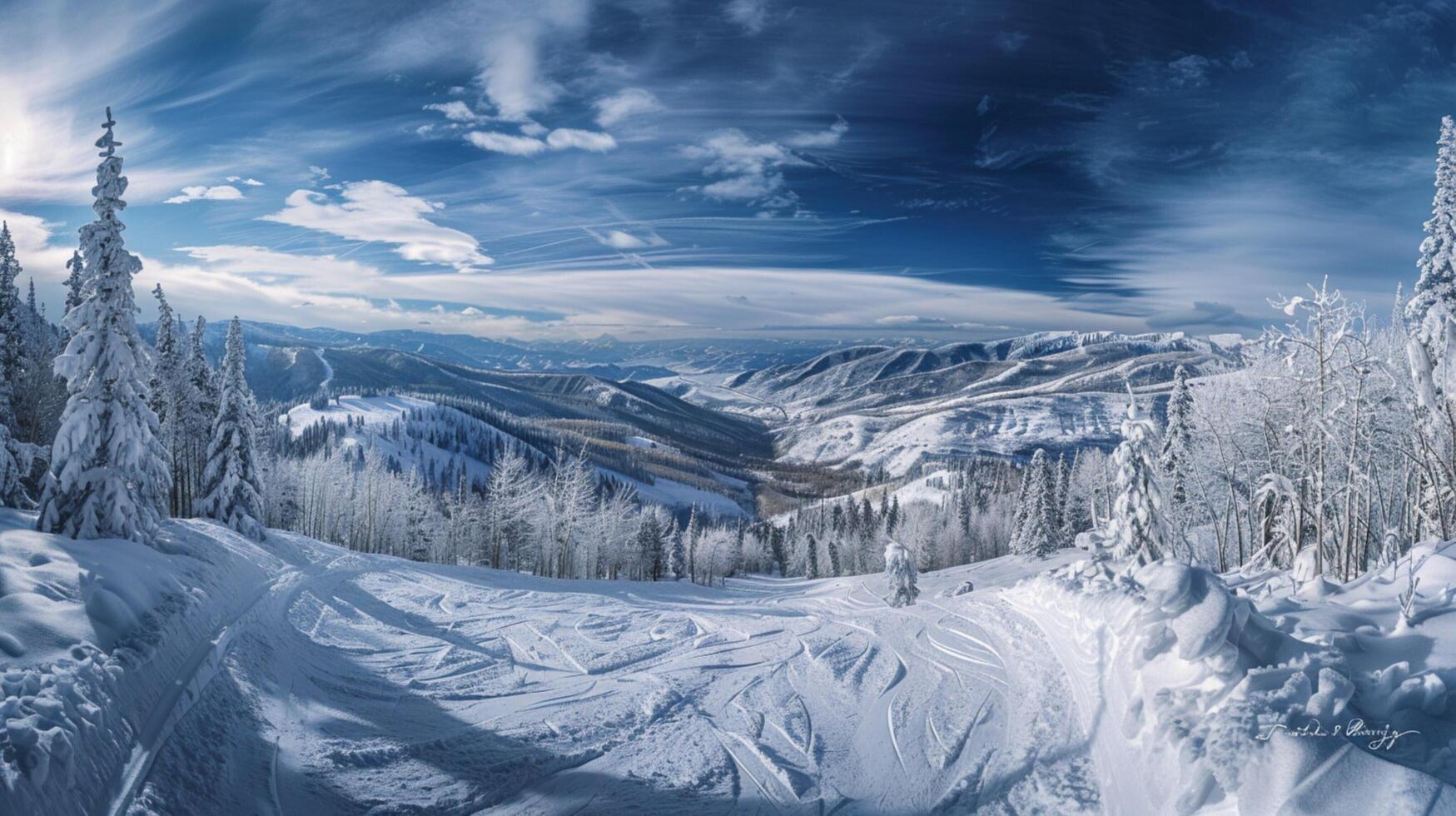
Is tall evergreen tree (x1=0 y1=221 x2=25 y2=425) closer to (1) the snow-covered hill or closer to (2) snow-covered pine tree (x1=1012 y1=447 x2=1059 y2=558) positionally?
(2) snow-covered pine tree (x1=1012 y1=447 x2=1059 y2=558)

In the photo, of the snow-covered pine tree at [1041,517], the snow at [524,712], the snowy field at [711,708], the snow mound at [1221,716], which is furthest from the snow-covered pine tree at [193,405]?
the snow-covered pine tree at [1041,517]

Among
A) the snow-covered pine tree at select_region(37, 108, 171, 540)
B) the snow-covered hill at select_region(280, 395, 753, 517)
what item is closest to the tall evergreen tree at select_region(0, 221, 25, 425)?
the snow-covered pine tree at select_region(37, 108, 171, 540)

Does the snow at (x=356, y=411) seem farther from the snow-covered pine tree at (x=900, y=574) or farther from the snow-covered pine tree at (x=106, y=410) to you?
the snow-covered pine tree at (x=106, y=410)

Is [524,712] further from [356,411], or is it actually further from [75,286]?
[356,411]

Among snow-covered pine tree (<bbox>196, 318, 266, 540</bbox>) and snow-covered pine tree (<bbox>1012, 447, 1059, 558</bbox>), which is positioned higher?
snow-covered pine tree (<bbox>196, 318, 266, 540</bbox>)
